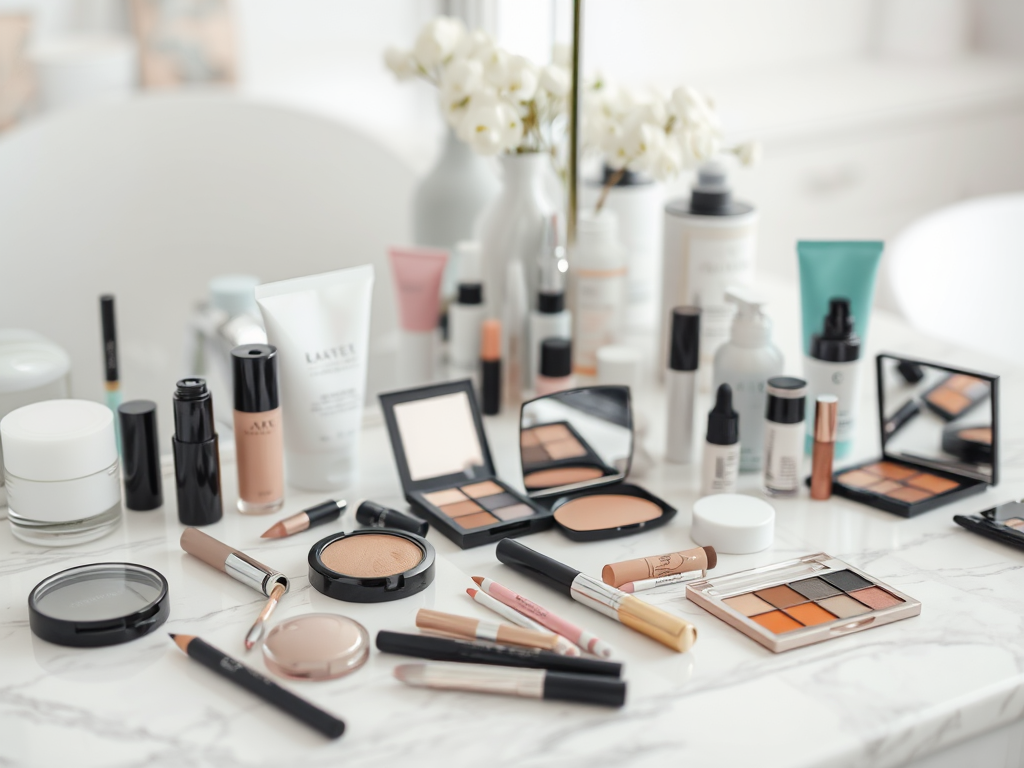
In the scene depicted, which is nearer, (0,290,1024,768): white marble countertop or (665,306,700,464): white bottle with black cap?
(0,290,1024,768): white marble countertop

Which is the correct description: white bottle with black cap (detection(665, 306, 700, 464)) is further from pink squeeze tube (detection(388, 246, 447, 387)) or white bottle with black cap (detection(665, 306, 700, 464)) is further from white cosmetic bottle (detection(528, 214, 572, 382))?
pink squeeze tube (detection(388, 246, 447, 387))

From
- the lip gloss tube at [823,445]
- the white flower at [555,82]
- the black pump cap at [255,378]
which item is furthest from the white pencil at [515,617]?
the white flower at [555,82]

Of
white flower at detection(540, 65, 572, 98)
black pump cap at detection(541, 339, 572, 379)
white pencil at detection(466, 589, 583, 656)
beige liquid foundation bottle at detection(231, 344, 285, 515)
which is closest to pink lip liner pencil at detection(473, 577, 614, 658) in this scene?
white pencil at detection(466, 589, 583, 656)

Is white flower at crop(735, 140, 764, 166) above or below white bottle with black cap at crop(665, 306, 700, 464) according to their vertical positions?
above

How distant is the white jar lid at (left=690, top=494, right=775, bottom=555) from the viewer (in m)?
0.84

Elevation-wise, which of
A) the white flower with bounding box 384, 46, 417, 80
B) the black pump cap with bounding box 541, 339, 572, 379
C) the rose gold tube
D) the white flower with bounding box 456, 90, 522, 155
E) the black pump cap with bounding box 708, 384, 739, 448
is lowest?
the rose gold tube

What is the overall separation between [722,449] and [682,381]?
0.30ft

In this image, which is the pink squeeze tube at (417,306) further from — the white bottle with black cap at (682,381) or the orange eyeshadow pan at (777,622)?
the orange eyeshadow pan at (777,622)

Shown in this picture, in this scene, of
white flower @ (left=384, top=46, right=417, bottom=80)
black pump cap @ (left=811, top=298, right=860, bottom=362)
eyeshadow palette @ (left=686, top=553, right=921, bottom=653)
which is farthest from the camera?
white flower @ (left=384, top=46, right=417, bottom=80)

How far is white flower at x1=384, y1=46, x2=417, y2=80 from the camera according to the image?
Result: 117cm

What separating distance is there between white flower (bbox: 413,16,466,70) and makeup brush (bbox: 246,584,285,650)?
605 millimetres

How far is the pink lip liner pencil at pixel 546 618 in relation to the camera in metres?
0.70

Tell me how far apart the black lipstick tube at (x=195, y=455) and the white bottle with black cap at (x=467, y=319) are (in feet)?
1.14

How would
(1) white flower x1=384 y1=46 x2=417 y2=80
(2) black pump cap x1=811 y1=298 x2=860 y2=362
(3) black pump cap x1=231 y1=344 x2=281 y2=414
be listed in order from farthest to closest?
(1) white flower x1=384 y1=46 x2=417 y2=80
(2) black pump cap x1=811 y1=298 x2=860 y2=362
(3) black pump cap x1=231 y1=344 x2=281 y2=414
